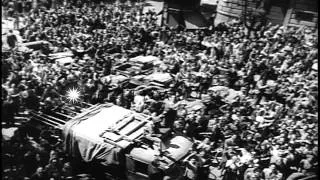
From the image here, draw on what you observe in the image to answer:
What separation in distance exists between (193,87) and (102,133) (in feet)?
23.8

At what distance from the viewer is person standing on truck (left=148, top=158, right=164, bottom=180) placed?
11.1 meters

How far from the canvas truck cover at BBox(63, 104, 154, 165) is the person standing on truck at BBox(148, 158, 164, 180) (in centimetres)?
102

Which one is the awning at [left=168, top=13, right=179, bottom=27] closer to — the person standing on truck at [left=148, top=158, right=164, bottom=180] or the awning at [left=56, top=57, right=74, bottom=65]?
the awning at [left=56, top=57, right=74, bottom=65]

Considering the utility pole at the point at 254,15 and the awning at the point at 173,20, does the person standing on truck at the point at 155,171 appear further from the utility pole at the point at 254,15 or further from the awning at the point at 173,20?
the utility pole at the point at 254,15

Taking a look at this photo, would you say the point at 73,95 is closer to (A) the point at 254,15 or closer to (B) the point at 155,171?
(B) the point at 155,171

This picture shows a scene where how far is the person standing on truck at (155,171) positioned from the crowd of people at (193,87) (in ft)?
2.60

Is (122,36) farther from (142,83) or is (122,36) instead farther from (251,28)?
(251,28)

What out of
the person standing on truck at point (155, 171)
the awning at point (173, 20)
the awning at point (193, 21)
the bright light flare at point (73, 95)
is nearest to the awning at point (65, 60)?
the bright light flare at point (73, 95)

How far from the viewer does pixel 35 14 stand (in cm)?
2752

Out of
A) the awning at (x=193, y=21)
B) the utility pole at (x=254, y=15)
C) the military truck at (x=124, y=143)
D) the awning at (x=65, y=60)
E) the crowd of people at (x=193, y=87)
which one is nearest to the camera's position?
the military truck at (x=124, y=143)

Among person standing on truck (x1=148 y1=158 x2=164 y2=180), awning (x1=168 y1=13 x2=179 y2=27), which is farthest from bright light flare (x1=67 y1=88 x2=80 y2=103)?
awning (x1=168 y1=13 x2=179 y2=27)

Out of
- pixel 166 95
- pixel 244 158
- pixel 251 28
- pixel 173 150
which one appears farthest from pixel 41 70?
pixel 251 28

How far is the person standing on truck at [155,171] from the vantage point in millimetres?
11078

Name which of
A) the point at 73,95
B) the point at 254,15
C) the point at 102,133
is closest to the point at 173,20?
the point at 254,15
